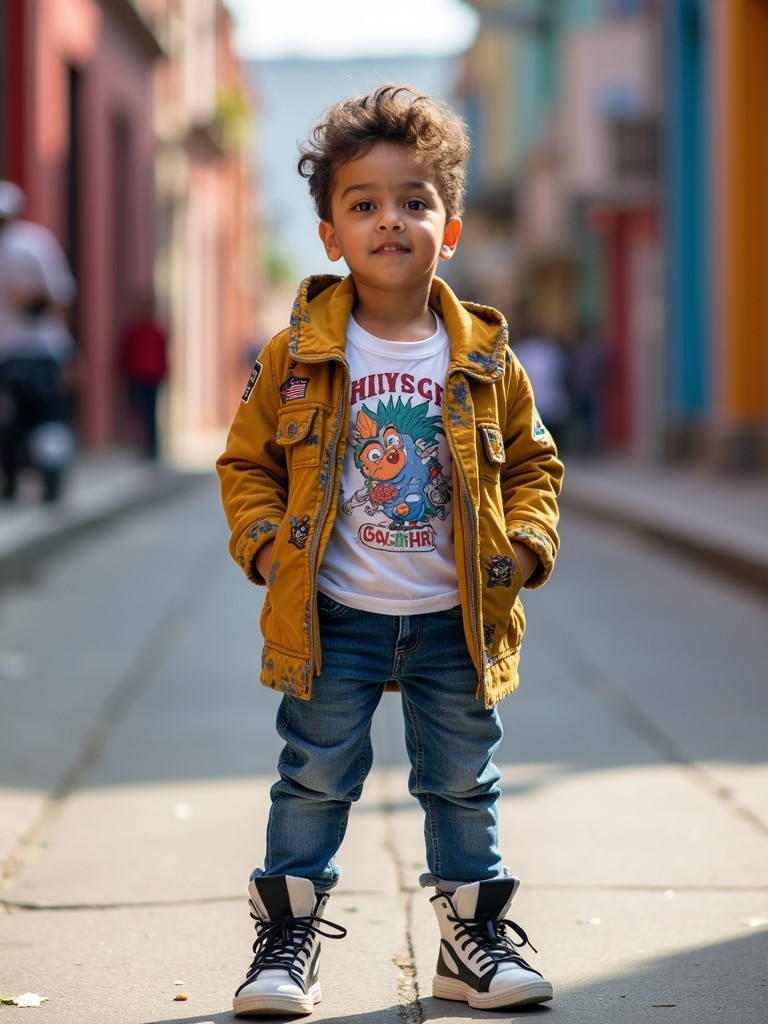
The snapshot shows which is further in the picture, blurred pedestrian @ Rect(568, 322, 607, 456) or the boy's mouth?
blurred pedestrian @ Rect(568, 322, 607, 456)

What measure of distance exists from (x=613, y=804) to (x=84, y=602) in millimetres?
5018

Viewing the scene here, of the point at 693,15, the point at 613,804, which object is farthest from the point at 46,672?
the point at 693,15

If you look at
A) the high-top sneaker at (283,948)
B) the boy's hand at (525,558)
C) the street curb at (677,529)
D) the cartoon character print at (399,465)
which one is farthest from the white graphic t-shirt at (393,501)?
the street curb at (677,529)

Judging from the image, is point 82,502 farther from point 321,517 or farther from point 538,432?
point 321,517

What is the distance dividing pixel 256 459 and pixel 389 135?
2.07 ft

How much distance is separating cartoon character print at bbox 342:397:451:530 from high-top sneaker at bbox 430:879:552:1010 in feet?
2.32

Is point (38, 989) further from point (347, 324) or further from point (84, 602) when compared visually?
point (84, 602)

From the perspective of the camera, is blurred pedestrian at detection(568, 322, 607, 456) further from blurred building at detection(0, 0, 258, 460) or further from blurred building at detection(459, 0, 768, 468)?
blurred building at detection(0, 0, 258, 460)

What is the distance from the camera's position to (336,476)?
2.99 meters

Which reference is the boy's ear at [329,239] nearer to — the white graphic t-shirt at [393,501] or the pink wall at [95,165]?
the white graphic t-shirt at [393,501]

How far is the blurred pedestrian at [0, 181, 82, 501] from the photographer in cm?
1095


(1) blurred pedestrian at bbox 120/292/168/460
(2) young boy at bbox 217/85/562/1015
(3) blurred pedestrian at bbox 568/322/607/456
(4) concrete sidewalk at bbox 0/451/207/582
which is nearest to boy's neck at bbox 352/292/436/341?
(2) young boy at bbox 217/85/562/1015

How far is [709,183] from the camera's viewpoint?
18.5 meters

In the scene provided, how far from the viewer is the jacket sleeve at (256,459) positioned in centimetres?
304
